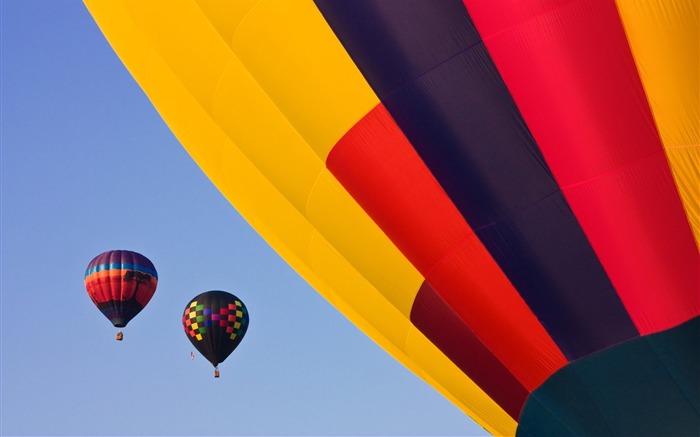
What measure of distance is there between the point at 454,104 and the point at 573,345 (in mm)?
1865

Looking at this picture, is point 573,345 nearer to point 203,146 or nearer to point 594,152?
point 594,152

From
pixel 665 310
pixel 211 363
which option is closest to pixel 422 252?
pixel 665 310

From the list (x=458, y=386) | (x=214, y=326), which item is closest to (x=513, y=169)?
(x=458, y=386)

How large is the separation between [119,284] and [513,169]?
11935mm

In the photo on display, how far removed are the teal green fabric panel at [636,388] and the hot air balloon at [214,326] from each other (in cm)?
1095

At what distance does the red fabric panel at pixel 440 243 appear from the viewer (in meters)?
7.98

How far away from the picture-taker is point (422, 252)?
8.20 meters

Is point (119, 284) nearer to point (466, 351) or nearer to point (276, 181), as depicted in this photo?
point (276, 181)

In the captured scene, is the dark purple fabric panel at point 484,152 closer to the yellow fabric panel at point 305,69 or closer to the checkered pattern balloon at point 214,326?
the yellow fabric panel at point 305,69

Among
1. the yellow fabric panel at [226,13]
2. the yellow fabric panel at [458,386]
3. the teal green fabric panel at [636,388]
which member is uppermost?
the yellow fabric panel at [226,13]

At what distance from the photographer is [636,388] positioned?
25.2 feet

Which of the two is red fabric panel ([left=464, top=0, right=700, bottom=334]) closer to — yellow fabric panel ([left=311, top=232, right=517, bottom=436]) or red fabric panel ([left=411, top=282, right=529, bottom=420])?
red fabric panel ([left=411, top=282, right=529, bottom=420])

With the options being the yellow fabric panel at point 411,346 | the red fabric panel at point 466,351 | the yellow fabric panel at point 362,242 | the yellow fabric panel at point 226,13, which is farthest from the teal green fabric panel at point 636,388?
the yellow fabric panel at point 226,13

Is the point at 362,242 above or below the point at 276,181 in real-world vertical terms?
below
